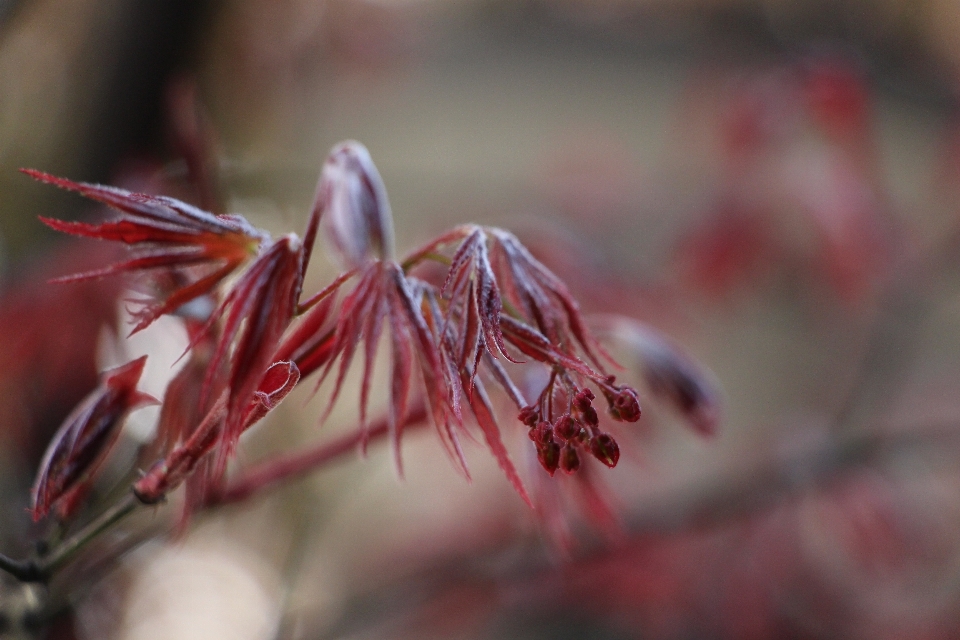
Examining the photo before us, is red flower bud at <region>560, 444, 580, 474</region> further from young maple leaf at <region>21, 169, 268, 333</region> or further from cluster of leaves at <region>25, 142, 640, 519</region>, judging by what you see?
young maple leaf at <region>21, 169, 268, 333</region>

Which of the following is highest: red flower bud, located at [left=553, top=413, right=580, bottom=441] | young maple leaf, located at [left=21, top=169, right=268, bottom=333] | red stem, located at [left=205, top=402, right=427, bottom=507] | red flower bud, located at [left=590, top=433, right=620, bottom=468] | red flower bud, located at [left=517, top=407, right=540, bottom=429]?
young maple leaf, located at [left=21, top=169, right=268, bottom=333]

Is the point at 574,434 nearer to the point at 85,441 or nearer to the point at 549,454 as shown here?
the point at 549,454

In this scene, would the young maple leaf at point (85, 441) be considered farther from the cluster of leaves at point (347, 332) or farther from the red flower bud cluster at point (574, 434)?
the red flower bud cluster at point (574, 434)

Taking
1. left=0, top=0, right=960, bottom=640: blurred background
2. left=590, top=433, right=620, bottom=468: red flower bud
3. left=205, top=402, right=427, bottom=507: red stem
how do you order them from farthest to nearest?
left=0, top=0, right=960, bottom=640: blurred background, left=205, top=402, right=427, bottom=507: red stem, left=590, top=433, right=620, bottom=468: red flower bud

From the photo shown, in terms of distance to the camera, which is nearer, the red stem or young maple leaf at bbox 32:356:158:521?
young maple leaf at bbox 32:356:158:521

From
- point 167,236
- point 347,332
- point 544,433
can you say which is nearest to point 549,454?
point 544,433

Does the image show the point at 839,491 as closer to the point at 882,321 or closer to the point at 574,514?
the point at 882,321

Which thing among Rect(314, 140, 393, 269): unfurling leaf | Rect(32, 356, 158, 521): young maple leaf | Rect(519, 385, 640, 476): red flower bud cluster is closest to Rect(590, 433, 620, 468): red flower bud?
Rect(519, 385, 640, 476): red flower bud cluster

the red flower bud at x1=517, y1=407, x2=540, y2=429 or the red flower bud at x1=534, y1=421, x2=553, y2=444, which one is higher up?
the red flower bud at x1=517, y1=407, x2=540, y2=429
